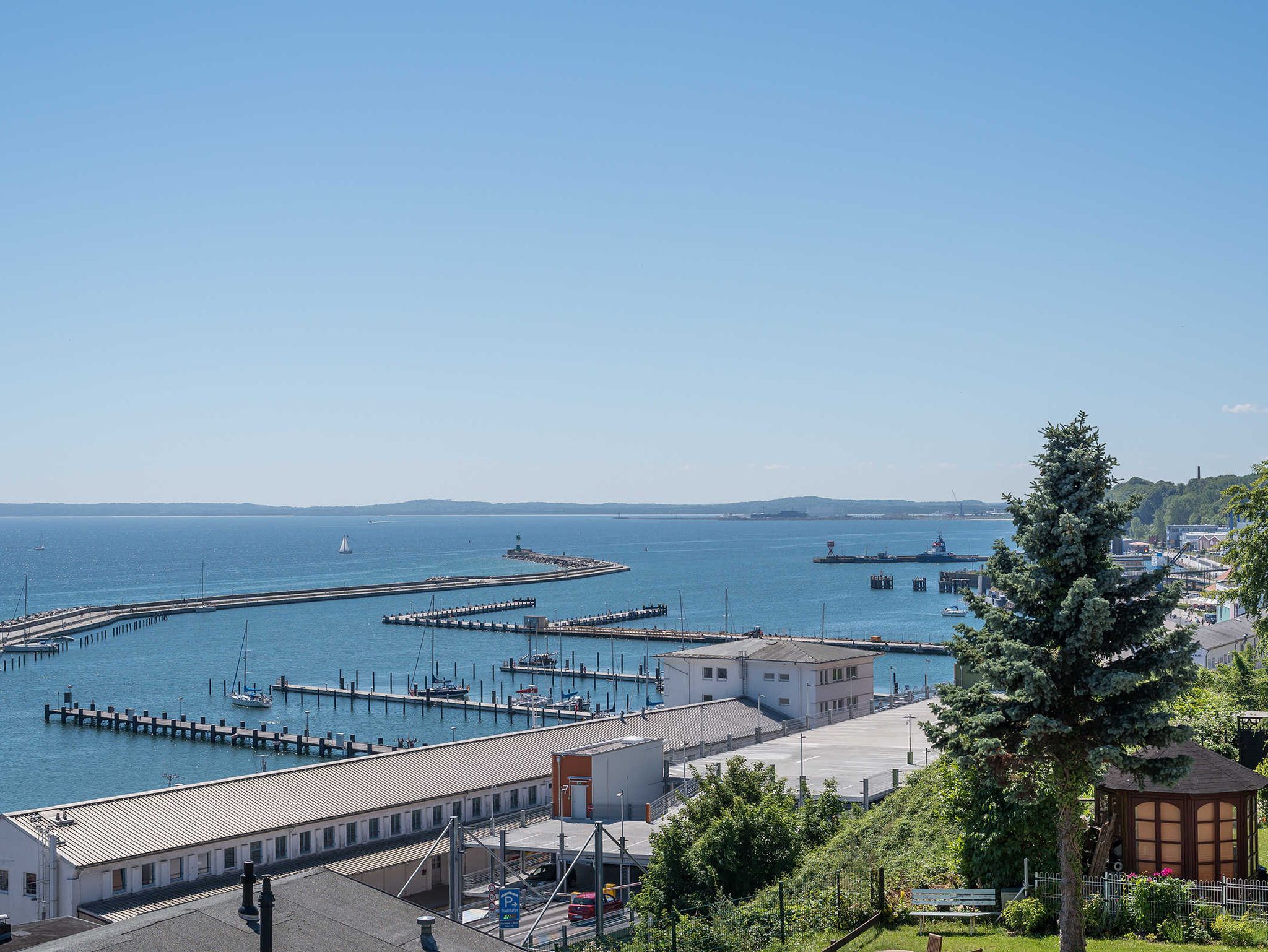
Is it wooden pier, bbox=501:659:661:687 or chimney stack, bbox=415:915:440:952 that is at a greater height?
chimney stack, bbox=415:915:440:952

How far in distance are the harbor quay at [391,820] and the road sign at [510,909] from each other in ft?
4.07

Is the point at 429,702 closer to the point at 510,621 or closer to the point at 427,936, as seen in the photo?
the point at 510,621

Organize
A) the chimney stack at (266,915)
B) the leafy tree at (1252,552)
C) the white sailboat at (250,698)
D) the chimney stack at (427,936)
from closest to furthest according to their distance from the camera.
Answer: the chimney stack at (266,915), the chimney stack at (427,936), the leafy tree at (1252,552), the white sailboat at (250,698)

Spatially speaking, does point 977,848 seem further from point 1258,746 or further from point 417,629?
point 417,629

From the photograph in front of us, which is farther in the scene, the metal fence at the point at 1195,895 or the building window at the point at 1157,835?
the building window at the point at 1157,835

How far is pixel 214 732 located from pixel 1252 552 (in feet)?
225

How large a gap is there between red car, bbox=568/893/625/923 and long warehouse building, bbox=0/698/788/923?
749cm

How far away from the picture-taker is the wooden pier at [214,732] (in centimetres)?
7975

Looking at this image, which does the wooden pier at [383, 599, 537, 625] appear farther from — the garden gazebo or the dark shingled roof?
the garden gazebo

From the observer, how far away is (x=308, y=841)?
3959cm

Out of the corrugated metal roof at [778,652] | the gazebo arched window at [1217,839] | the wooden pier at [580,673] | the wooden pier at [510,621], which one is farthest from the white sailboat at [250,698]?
the gazebo arched window at [1217,839]

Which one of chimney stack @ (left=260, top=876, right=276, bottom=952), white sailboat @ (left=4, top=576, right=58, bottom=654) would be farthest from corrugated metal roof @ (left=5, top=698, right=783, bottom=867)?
white sailboat @ (left=4, top=576, right=58, bottom=654)

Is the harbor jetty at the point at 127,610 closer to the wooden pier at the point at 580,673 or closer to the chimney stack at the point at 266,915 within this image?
the wooden pier at the point at 580,673

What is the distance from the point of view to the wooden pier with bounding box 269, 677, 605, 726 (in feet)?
315
